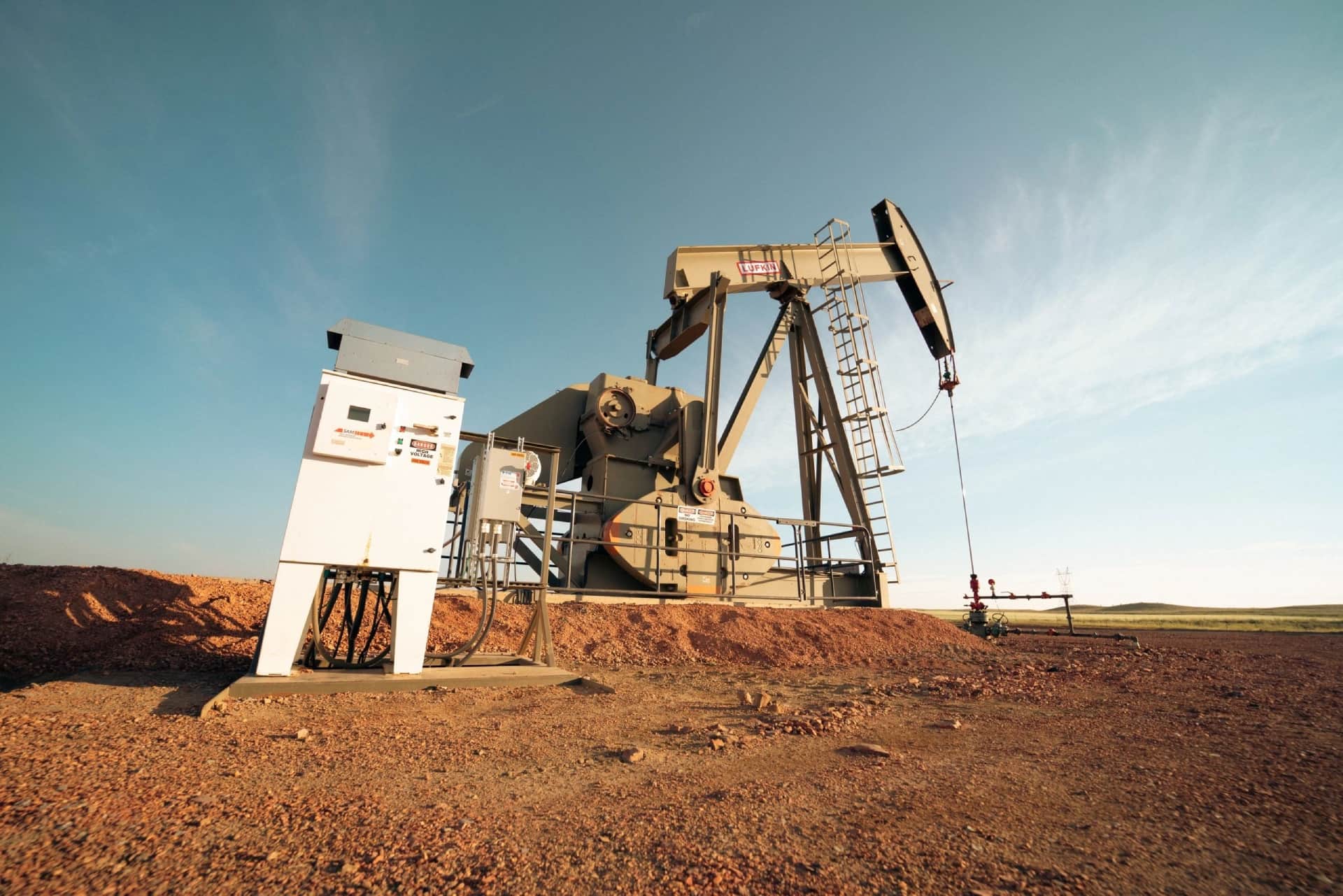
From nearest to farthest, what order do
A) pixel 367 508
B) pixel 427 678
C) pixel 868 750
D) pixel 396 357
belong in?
1. pixel 868 750
2. pixel 427 678
3. pixel 367 508
4. pixel 396 357

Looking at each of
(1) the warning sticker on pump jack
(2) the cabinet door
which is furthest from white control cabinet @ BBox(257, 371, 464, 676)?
(1) the warning sticker on pump jack

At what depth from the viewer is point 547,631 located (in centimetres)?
525

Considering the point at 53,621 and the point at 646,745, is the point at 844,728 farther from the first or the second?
the point at 53,621

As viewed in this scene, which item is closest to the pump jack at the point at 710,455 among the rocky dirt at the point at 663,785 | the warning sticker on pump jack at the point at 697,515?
the warning sticker on pump jack at the point at 697,515

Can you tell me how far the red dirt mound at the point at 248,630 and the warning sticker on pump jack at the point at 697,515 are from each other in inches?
53.5

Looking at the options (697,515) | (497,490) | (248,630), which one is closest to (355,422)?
(497,490)

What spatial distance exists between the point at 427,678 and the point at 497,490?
5.36ft

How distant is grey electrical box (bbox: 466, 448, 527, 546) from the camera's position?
5.12 meters

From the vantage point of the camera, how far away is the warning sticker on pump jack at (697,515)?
882cm

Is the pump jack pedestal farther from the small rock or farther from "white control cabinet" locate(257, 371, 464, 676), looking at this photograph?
the small rock

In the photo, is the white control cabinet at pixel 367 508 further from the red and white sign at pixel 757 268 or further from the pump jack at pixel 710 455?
the red and white sign at pixel 757 268

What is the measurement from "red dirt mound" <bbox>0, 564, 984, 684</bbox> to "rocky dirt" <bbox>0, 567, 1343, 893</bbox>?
0.07 m

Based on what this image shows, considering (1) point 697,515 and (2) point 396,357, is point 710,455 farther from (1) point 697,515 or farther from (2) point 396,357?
(2) point 396,357

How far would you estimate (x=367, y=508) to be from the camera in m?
4.44
